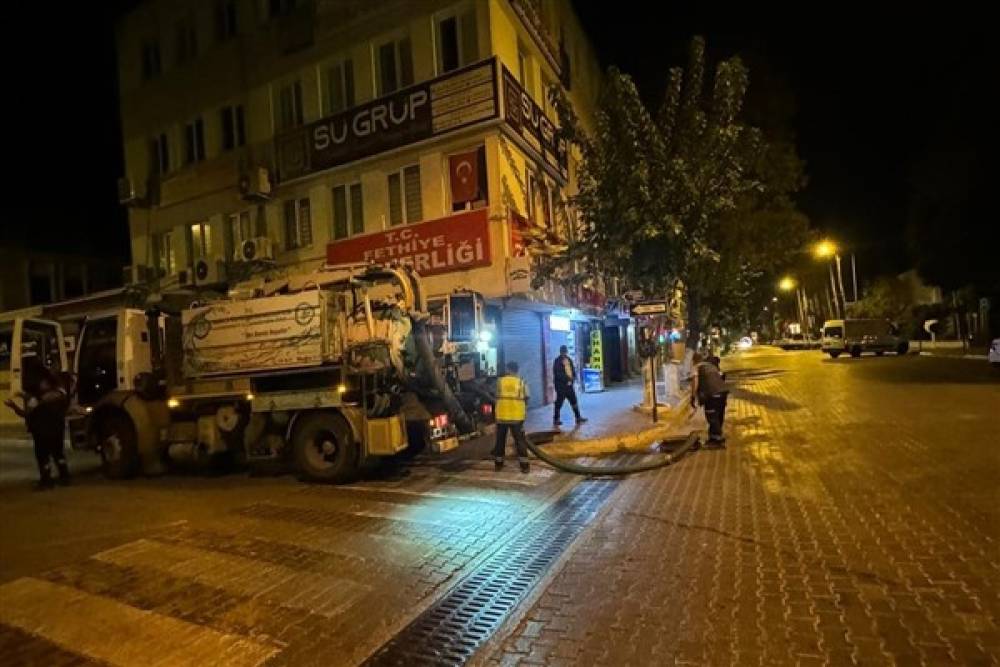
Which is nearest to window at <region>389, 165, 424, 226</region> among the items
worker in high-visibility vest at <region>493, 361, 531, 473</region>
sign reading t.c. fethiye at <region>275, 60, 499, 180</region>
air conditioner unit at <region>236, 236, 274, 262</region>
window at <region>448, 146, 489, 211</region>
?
sign reading t.c. fethiye at <region>275, 60, 499, 180</region>

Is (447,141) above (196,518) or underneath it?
above

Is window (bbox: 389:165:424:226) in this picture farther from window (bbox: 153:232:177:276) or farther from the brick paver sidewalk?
A: the brick paver sidewalk

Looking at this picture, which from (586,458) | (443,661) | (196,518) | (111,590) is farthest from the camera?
(586,458)

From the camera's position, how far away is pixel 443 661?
4.09 metres

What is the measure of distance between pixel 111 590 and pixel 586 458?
701 centimetres

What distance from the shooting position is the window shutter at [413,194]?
54.0ft

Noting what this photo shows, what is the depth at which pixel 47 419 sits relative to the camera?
10031 millimetres

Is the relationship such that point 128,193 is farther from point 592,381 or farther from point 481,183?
point 592,381

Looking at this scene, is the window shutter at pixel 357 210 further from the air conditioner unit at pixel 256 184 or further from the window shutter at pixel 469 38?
the window shutter at pixel 469 38

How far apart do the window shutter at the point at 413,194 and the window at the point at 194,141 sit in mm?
7576

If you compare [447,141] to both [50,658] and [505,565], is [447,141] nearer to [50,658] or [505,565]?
[505,565]

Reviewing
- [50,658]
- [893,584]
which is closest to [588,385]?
[893,584]

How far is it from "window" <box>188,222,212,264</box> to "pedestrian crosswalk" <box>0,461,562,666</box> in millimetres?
13784

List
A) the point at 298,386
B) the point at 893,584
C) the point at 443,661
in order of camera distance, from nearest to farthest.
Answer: the point at 443,661, the point at 893,584, the point at 298,386
